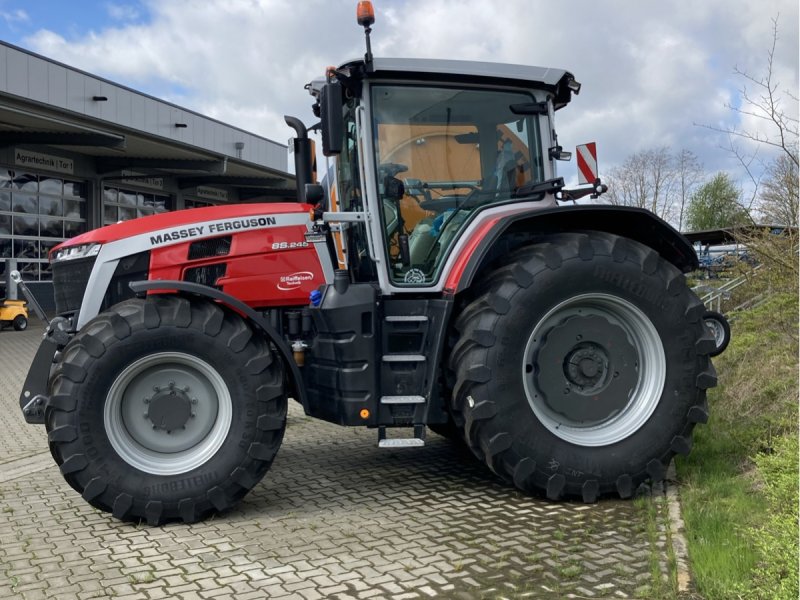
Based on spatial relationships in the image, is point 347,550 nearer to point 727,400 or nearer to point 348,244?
point 348,244

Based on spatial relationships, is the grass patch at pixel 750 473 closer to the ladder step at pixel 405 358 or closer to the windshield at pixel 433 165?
the ladder step at pixel 405 358

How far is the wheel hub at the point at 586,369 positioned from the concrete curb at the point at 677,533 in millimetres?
613

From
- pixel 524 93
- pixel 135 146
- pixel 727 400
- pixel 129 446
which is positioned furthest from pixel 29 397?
pixel 135 146

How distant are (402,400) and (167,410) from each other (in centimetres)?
140

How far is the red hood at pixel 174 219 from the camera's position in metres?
5.00

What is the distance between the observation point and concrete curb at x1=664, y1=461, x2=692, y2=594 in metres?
3.60

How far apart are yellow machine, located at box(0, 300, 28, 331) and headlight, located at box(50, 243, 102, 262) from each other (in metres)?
13.6

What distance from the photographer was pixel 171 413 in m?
4.66

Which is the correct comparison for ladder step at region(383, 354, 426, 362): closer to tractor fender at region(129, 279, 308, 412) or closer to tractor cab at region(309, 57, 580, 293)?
tractor cab at region(309, 57, 580, 293)

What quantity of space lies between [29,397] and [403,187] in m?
2.68

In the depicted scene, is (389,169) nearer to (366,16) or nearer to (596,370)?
(366,16)

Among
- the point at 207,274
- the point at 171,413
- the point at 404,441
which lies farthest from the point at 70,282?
the point at 404,441

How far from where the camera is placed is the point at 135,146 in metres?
22.0

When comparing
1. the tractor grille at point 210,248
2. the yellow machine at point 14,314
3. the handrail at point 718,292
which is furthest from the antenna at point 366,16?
the yellow machine at point 14,314
